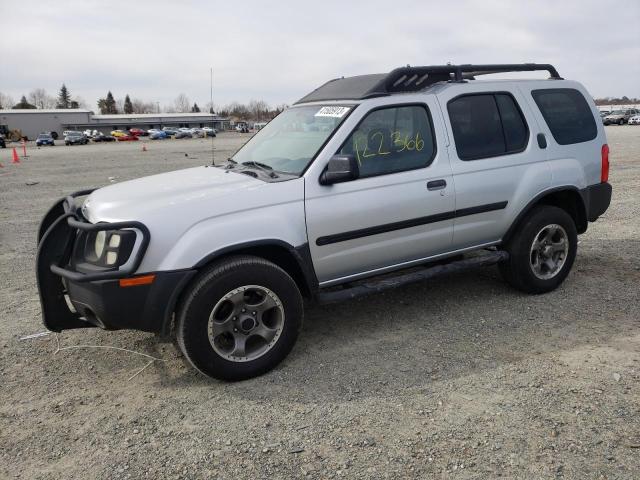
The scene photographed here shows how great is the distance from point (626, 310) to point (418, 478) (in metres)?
3.02

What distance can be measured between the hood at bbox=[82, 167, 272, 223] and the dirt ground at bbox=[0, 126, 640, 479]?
117 cm

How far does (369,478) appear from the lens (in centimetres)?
262

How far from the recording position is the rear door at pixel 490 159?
174 inches

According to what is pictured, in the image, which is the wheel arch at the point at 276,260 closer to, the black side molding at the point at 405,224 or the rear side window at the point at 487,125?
the black side molding at the point at 405,224

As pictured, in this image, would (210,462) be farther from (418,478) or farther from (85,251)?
(85,251)

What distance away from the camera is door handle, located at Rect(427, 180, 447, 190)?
419 cm

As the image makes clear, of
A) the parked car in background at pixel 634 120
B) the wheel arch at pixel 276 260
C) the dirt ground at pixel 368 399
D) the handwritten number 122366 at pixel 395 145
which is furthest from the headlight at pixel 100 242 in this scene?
the parked car in background at pixel 634 120

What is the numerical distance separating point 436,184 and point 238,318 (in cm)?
190

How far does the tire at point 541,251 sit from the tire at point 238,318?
7.45 ft

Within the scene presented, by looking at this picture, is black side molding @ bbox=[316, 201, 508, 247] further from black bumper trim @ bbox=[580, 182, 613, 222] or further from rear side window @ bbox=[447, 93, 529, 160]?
black bumper trim @ bbox=[580, 182, 613, 222]

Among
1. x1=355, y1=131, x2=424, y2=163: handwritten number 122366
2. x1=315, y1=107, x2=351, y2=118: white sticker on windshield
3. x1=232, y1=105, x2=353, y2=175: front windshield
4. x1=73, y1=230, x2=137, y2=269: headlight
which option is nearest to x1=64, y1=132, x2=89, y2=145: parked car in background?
x1=232, y1=105, x2=353, y2=175: front windshield

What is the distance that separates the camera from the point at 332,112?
13.7ft

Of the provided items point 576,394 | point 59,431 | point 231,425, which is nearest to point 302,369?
point 231,425

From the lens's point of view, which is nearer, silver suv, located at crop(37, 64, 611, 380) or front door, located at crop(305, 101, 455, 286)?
silver suv, located at crop(37, 64, 611, 380)
